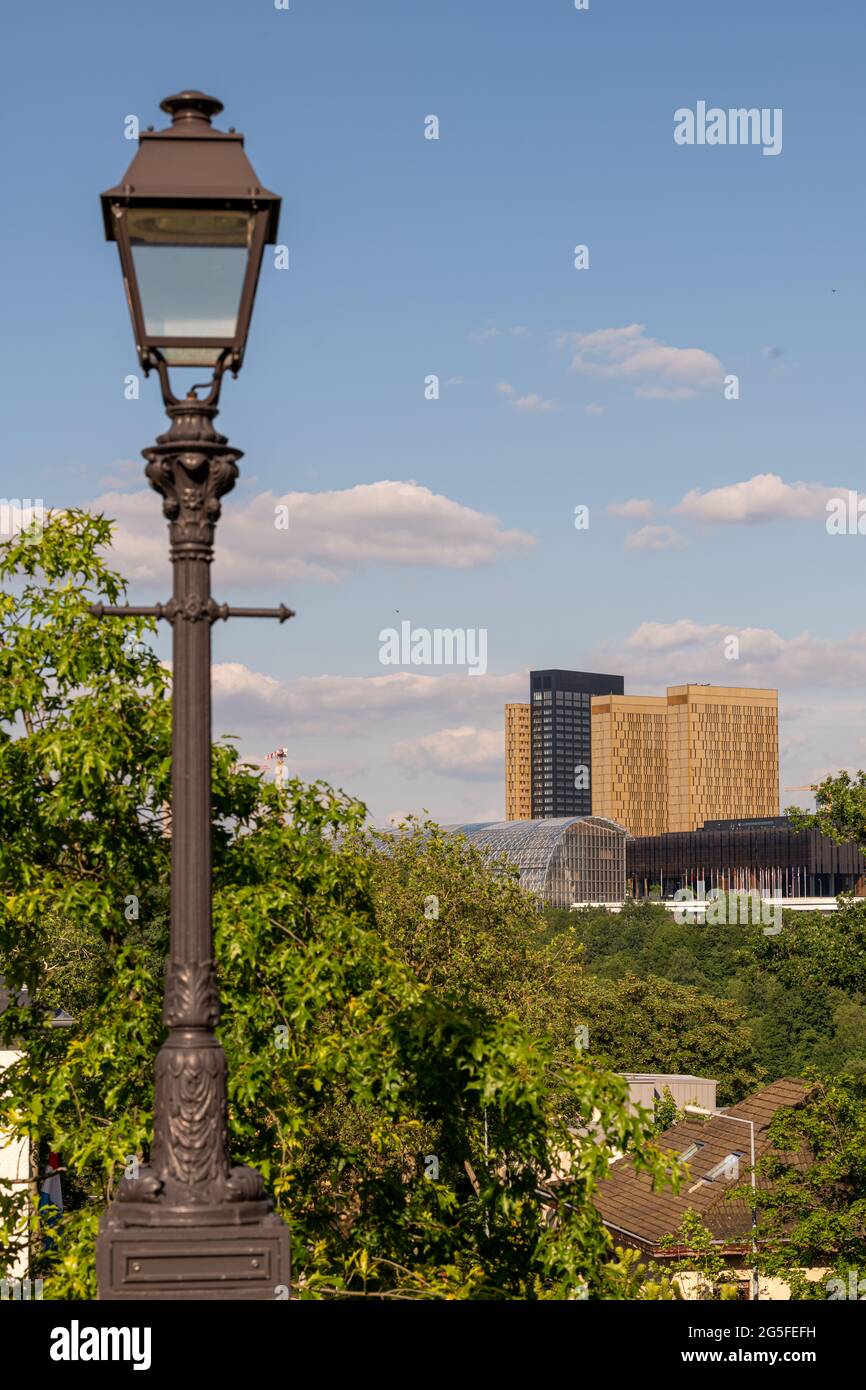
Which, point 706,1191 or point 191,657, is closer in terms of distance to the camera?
point 191,657

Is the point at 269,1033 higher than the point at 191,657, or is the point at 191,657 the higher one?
the point at 191,657

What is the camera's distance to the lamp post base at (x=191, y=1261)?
17.7 ft

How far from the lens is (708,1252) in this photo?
2848cm

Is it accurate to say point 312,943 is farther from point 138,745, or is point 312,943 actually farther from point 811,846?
point 811,846

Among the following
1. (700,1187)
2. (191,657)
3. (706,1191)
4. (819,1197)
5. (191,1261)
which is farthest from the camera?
(700,1187)

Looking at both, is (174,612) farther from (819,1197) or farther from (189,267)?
(819,1197)

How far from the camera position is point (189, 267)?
587 centimetres

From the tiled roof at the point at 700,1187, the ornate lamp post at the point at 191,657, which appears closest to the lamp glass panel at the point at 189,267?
the ornate lamp post at the point at 191,657

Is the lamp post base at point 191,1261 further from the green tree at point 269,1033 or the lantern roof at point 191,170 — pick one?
the green tree at point 269,1033

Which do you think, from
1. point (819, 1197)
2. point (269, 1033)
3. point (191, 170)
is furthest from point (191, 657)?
point (819, 1197)

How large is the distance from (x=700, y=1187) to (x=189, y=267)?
141 feet

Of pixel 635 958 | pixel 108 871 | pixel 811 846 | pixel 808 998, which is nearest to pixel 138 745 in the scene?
pixel 108 871

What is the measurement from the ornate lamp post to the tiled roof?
32.4 meters

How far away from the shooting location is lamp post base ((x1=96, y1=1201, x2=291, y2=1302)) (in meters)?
5.38
